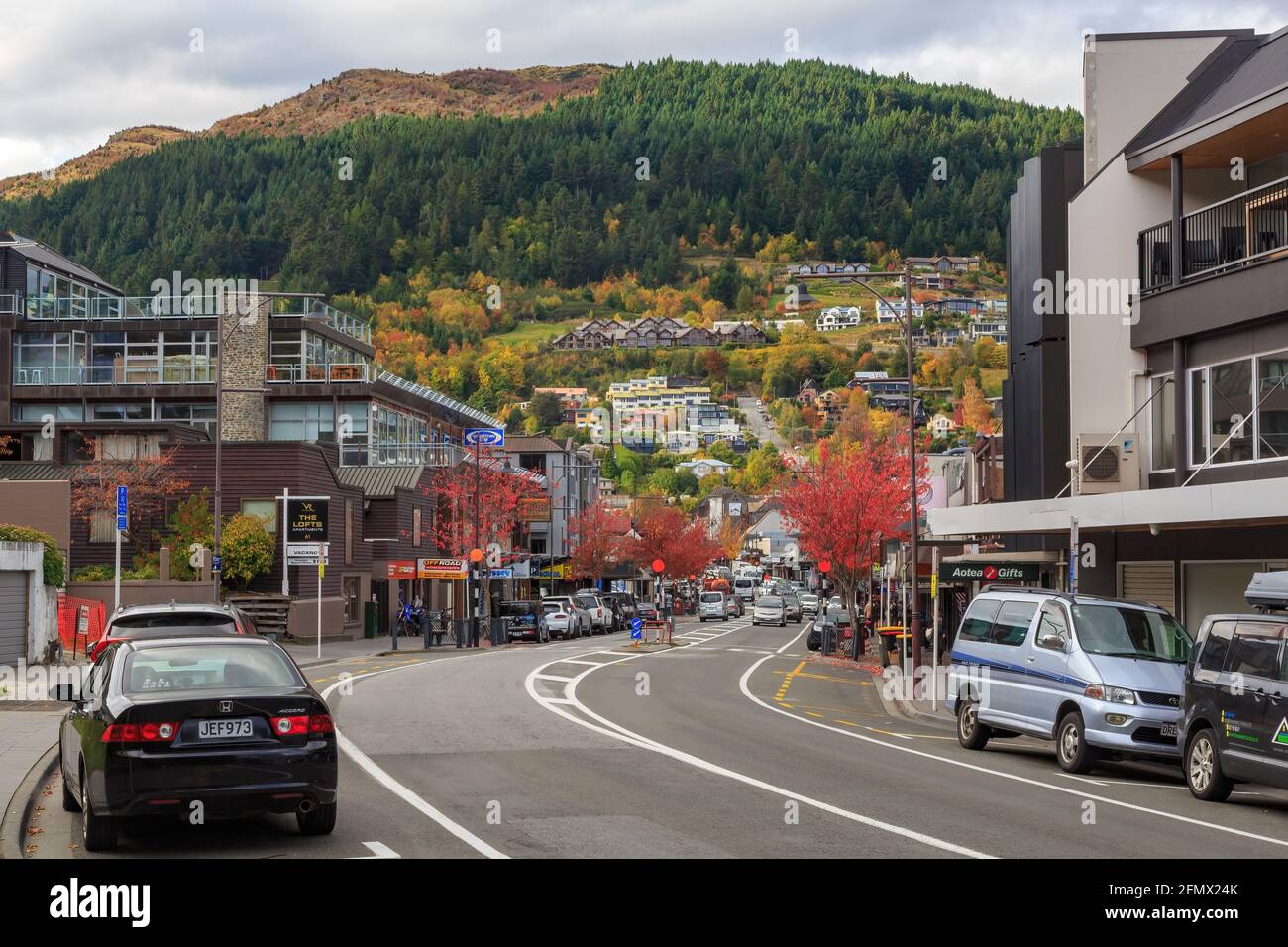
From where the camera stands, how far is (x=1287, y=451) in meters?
23.5

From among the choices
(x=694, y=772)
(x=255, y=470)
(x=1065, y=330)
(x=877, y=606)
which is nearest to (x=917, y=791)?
(x=694, y=772)

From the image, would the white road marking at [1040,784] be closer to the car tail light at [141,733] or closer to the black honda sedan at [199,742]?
the black honda sedan at [199,742]

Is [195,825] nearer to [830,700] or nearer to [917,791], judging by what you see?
[917,791]

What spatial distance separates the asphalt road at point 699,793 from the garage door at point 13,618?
945 cm

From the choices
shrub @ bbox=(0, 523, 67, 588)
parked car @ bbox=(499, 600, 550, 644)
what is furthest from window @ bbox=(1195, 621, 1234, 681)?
parked car @ bbox=(499, 600, 550, 644)

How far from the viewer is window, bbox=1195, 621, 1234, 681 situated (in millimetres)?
15594

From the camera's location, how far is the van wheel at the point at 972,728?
20.4 meters

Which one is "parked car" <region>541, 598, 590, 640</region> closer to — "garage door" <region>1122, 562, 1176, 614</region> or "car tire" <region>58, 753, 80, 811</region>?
"garage door" <region>1122, 562, 1176, 614</region>

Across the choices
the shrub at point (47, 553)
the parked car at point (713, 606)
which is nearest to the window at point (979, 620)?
the shrub at point (47, 553)

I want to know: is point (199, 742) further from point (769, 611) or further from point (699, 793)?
point (769, 611)

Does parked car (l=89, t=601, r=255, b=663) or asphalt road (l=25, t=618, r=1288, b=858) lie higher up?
parked car (l=89, t=601, r=255, b=663)

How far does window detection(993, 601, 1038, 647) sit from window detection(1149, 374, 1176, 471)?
7.65 m

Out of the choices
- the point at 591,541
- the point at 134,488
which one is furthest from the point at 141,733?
the point at 591,541

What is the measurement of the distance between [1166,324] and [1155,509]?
4829mm
